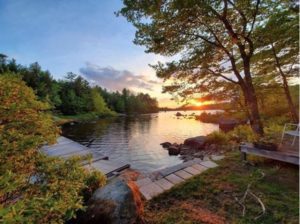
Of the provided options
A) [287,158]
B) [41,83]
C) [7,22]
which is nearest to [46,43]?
[7,22]

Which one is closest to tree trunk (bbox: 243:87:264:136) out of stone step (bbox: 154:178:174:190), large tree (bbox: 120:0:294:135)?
large tree (bbox: 120:0:294:135)

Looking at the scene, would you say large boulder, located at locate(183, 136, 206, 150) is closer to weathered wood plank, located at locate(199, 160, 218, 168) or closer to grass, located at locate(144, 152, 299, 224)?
weathered wood plank, located at locate(199, 160, 218, 168)

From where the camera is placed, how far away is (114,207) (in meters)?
3.25

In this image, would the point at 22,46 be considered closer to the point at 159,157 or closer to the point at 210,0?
the point at 210,0

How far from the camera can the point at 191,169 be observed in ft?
19.1

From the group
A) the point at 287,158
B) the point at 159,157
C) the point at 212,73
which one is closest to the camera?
the point at 287,158

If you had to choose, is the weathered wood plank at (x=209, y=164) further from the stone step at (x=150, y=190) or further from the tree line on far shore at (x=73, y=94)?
the tree line on far shore at (x=73, y=94)

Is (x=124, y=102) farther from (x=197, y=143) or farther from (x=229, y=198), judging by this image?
(x=229, y=198)

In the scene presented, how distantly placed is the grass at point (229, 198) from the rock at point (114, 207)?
453 mm

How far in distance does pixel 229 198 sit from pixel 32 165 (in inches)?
144

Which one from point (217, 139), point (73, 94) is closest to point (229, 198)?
point (217, 139)

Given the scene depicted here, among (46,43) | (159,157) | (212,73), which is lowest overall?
(159,157)

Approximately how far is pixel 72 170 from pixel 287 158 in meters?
4.72

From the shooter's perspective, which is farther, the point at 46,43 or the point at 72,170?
the point at 46,43
